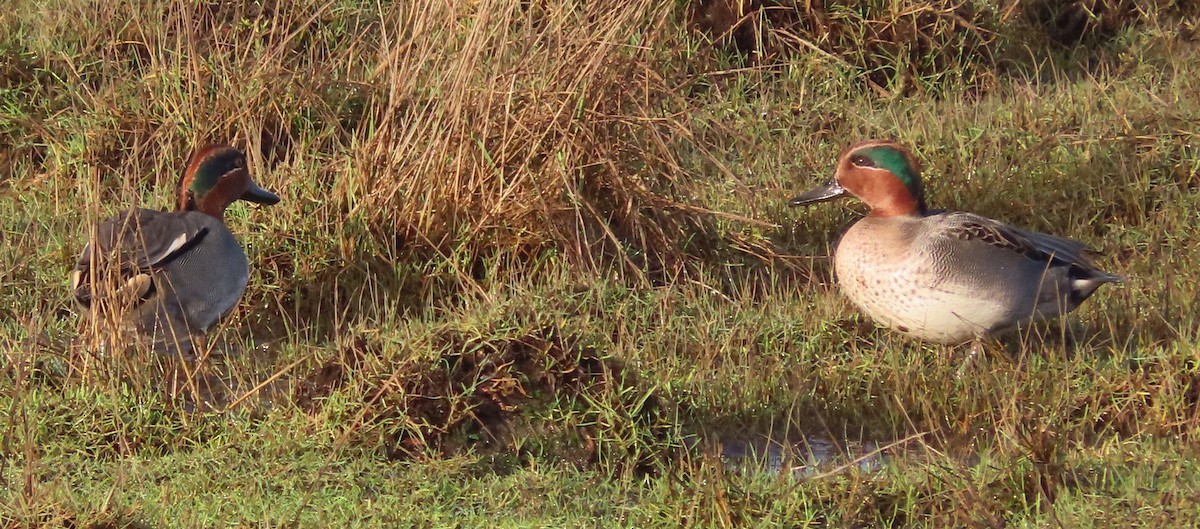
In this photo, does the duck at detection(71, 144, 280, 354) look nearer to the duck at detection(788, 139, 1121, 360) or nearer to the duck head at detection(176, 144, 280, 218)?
the duck head at detection(176, 144, 280, 218)

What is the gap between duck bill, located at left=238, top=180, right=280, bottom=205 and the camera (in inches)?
215

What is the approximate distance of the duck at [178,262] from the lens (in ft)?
14.9

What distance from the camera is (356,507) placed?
12.6 ft

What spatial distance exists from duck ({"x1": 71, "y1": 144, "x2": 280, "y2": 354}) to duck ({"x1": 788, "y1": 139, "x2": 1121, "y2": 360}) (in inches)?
78.0

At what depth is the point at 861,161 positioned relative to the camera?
534cm

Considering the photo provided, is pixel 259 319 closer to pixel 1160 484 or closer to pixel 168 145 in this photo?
pixel 168 145

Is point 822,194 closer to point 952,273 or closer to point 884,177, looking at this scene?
point 884,177

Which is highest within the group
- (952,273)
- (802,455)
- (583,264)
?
(952,273)

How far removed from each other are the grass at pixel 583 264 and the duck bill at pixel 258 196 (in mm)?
112

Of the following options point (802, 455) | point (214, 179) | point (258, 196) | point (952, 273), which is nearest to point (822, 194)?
point (952, 273)

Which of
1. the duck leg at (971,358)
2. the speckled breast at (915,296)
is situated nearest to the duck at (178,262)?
the speckled breast at (915,296)

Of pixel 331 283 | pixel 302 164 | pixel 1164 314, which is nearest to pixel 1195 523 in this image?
pixel 1164 314

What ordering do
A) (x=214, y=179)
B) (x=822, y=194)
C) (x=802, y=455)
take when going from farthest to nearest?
(x=822, y=194)
(x=214, y=179)
(x=802, y=455)

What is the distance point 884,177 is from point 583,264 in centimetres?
104
